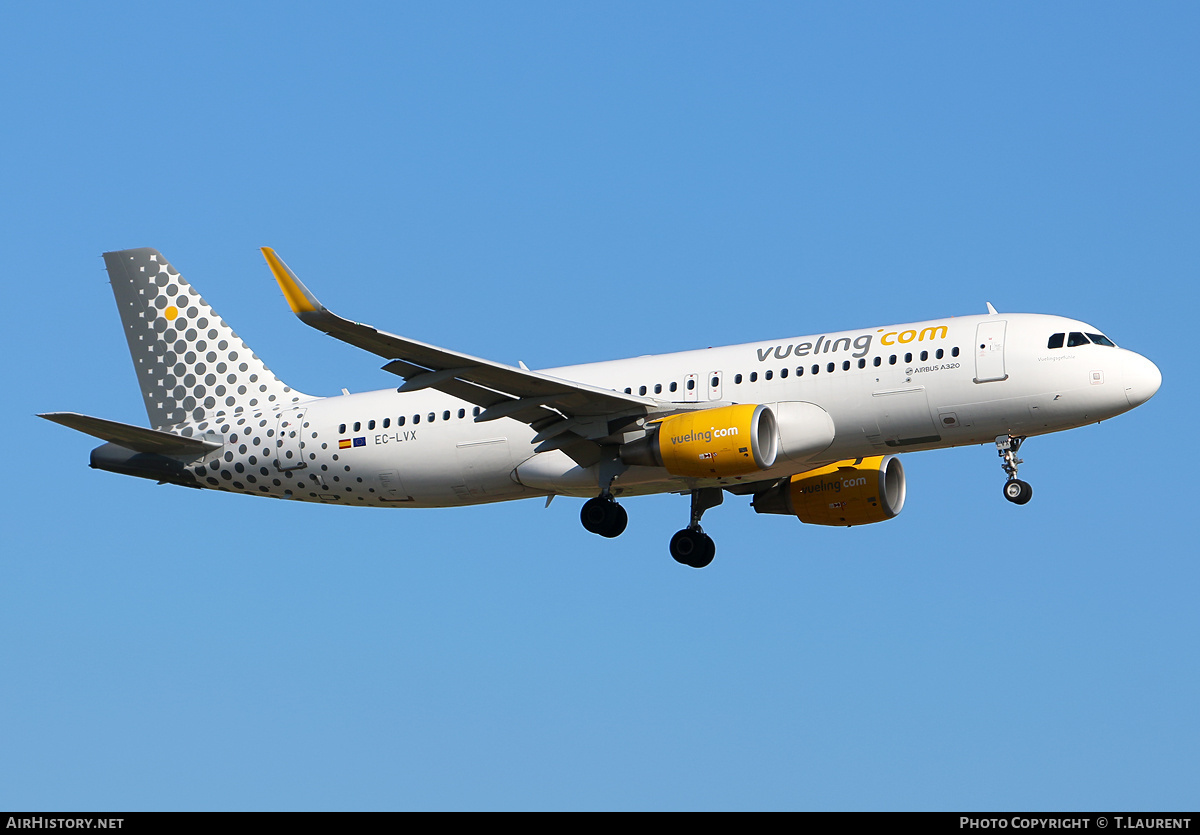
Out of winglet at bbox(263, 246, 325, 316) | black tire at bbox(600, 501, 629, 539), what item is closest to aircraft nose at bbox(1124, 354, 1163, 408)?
black tire at bbox(600, 501, 629, 539)

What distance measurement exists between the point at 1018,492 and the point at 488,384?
461 inches

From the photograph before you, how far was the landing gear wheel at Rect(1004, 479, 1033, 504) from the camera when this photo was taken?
34281mm

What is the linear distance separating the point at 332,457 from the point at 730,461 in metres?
10.9

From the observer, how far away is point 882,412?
112 feet

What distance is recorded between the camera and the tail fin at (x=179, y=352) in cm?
4194

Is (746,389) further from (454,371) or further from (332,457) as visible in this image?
(332,457)

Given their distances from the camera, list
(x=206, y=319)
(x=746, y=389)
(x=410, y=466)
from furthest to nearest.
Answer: (x=206, y=319) < (x=410, y=466) < (x=746, y=389)

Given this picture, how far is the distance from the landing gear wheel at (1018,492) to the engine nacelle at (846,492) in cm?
492

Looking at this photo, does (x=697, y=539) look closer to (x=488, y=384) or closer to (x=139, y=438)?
(x=488, y=384)

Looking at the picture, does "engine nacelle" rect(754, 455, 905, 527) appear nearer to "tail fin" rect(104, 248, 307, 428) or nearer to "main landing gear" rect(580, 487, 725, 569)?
"main landing gear" rect(580, 487, 725, 569)

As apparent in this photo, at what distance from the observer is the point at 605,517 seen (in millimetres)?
36531

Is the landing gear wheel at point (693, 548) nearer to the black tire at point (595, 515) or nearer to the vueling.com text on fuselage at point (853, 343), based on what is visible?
the black tire at point (595, 515)

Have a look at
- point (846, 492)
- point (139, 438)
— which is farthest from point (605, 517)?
point (139, 438)

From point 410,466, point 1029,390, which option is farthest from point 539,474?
point 1029,390
